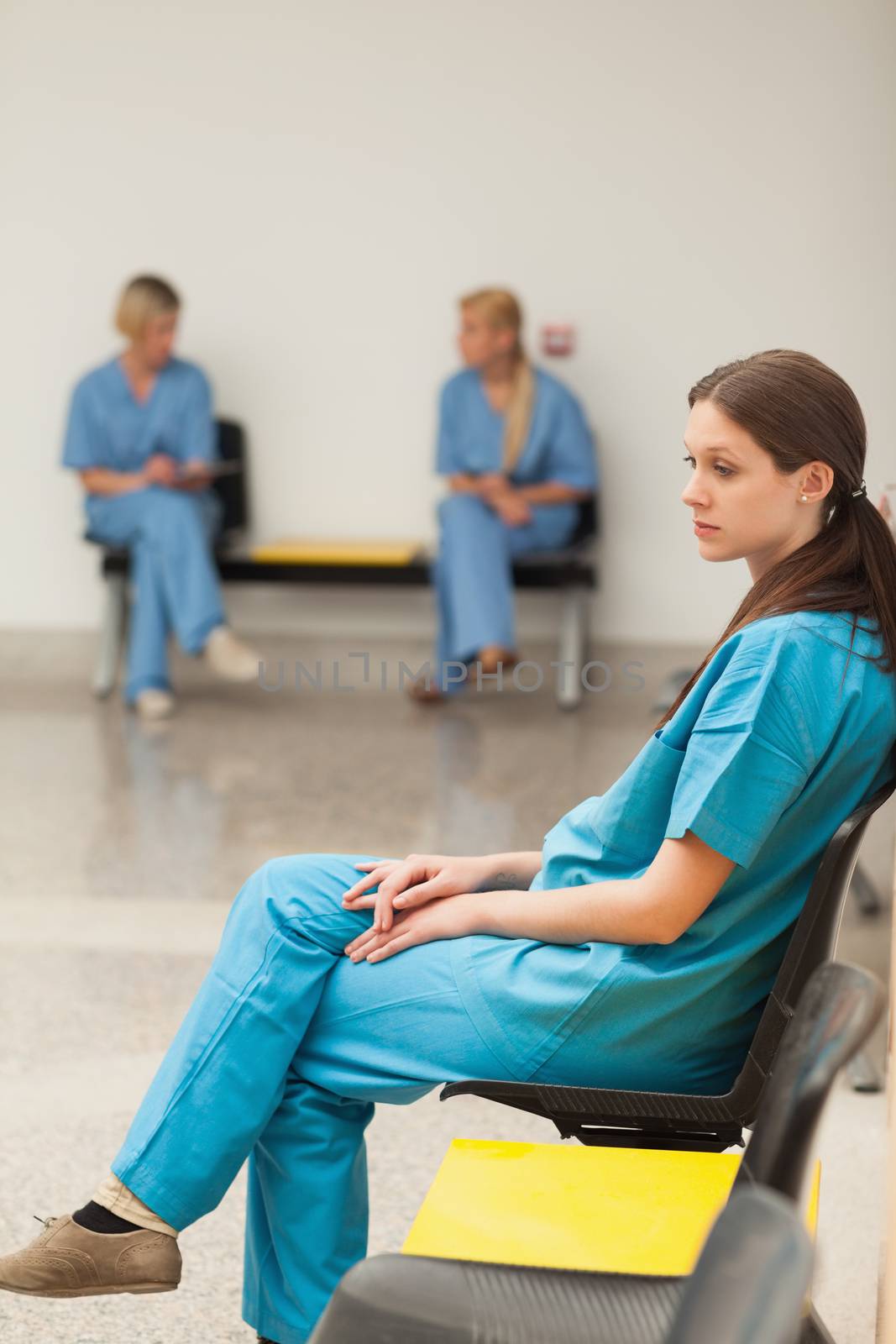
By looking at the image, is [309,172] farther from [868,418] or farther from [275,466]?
[868,418]

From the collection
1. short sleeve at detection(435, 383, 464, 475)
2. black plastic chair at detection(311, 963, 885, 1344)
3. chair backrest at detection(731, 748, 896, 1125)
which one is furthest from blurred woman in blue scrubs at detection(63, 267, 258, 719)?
black plastic chair at detection(311, 963, 885, 1344)

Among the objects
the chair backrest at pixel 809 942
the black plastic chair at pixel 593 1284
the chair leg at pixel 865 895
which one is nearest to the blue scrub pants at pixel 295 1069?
the chair backrest at pixel 809 942

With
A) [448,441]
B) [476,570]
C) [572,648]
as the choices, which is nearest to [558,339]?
[448,441]

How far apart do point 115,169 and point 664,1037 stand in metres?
4.77

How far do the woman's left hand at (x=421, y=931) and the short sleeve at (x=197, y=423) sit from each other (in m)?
3.88

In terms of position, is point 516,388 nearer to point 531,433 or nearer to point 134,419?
point 531,433

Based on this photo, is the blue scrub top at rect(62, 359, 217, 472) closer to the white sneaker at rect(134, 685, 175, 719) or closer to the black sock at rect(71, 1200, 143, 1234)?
the white sneaker at rect(134, 685, 175, 719)

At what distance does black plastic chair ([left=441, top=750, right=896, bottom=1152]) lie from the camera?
3.96ft

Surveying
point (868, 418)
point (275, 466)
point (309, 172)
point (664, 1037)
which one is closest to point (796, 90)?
point (309, 172)

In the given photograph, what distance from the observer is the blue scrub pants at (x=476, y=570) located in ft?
15.7

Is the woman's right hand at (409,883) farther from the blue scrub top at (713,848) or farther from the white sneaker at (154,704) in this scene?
the white sneaker at (154,704)

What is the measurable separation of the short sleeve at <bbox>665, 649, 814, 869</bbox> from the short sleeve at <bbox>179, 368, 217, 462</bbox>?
408cm

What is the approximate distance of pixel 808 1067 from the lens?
840 mm

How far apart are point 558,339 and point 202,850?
262 centimetres
